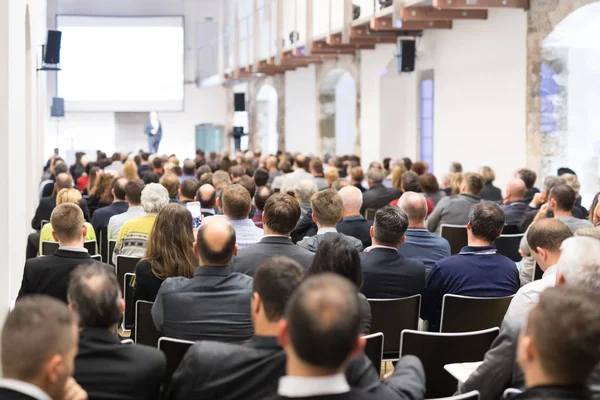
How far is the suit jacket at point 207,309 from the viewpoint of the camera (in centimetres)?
398

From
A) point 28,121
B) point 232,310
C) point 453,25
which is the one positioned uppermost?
point 453,25

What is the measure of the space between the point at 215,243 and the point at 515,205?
474 cm

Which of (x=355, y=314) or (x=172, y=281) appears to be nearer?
(x=355, y=314)

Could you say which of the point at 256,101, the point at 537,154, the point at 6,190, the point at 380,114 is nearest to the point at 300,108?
the point at 256,101

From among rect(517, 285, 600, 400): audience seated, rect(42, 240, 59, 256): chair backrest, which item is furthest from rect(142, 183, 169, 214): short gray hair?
rect(517, 285, 600, 400): audience seated

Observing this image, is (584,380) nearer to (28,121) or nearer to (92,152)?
(28,121)

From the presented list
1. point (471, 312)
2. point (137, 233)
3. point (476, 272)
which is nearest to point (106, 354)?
point (471, 312)

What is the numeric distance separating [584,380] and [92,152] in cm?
2799

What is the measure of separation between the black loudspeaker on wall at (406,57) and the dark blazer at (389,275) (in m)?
10.4

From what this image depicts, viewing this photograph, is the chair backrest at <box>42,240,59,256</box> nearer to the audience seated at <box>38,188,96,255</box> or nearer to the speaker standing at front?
the audience seated at <box>38,188,96,255</box>

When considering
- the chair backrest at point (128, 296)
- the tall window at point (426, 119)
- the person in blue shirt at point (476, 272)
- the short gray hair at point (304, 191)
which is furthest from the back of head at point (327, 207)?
the tall window at point (426, 119)

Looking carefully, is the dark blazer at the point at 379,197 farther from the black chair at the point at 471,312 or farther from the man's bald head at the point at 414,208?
the black chair at the point at 471,312

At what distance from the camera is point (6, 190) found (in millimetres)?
5027

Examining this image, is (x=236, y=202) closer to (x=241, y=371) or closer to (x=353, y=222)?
(x=353, y=222)
